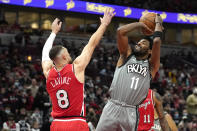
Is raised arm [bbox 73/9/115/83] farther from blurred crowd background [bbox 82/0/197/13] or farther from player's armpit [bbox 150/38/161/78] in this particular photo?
blurred crowd background [bbox 82/0/197/13]

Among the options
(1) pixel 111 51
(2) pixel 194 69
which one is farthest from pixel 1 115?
(2) pixel 194 69

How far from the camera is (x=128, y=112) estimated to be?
4969 mm

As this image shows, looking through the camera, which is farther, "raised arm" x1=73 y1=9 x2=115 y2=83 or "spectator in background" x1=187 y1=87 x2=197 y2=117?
"spectator in background" x1=187 y1=87 x2=197 y2=117

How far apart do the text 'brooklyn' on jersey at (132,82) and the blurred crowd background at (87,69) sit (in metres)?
2.85

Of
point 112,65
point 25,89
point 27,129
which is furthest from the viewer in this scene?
point 112,65

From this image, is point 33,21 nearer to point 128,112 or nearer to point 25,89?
point 25,89

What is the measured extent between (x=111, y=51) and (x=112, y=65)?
64.4 inches

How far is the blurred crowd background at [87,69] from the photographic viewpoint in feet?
39.9

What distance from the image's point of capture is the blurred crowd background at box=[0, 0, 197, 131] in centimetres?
1216

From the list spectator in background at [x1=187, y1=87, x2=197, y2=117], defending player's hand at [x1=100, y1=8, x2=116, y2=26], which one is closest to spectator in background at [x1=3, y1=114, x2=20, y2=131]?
spectator in background at [x1=187, y1=87, x2=197, y2=117]

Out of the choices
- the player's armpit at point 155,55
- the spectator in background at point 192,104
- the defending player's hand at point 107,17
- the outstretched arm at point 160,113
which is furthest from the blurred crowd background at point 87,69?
the defending player's hand at point 107,17

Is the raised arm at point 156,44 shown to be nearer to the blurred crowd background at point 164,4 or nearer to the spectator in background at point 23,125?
the spectator in background at point 23,125

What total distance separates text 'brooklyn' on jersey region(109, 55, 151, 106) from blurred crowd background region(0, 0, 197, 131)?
285cm

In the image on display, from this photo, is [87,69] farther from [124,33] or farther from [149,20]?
[124,33]
